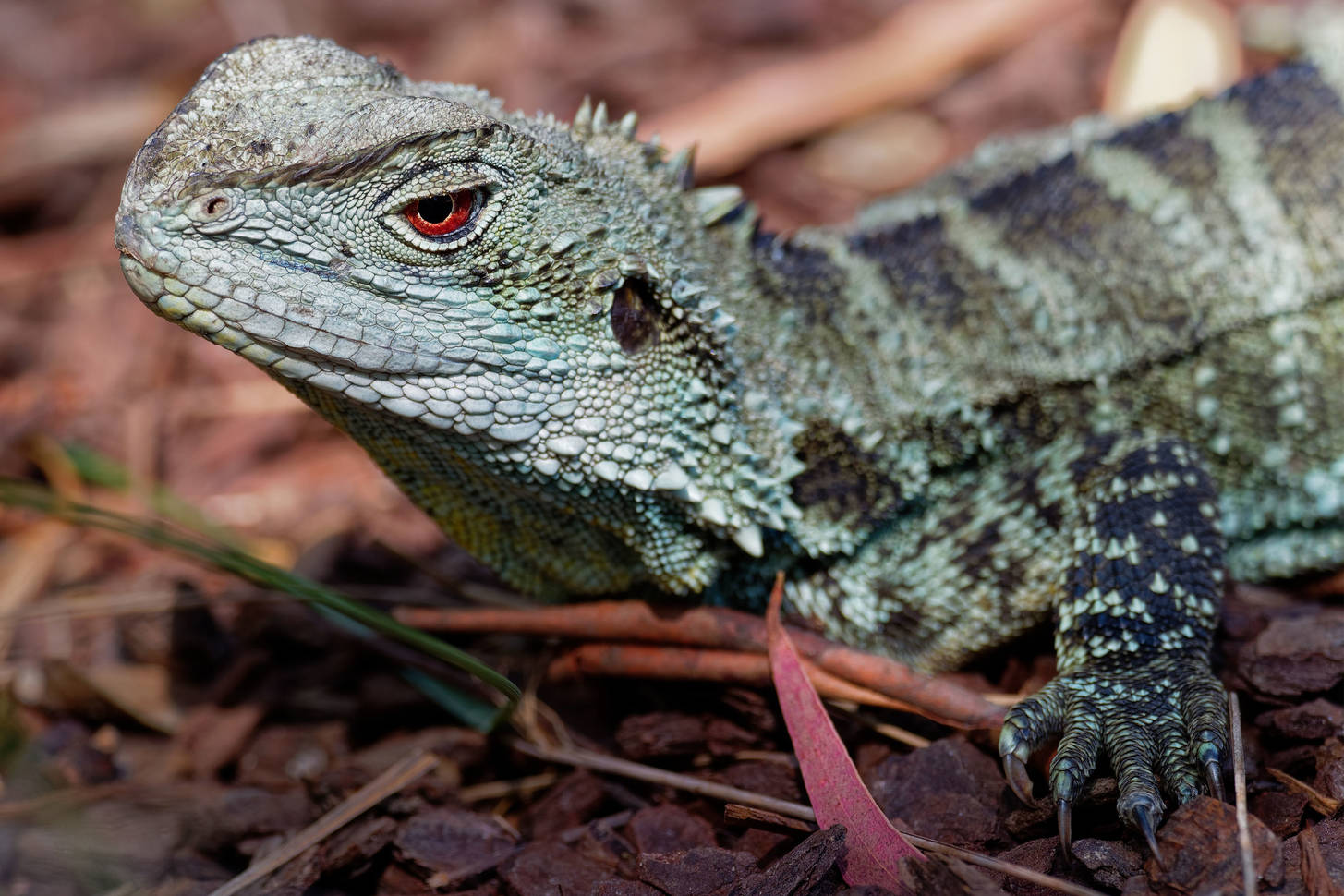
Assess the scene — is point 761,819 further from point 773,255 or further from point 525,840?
point 773,255

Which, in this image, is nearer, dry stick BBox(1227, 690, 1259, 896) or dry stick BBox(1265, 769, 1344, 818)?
dry stick BBox(1227, 690, 1259, 896)

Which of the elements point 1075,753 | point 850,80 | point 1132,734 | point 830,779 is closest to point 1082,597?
point 1132,734

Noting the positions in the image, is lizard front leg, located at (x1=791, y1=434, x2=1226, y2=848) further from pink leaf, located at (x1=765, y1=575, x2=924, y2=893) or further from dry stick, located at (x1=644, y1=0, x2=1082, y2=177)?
dry stick, located at (x1=644, y1=0, x2=1082, y2=177)

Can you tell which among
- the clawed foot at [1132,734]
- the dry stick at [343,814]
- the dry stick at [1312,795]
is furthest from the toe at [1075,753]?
the dry stick at [343,814]

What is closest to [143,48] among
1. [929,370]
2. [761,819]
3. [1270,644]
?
[929,370]

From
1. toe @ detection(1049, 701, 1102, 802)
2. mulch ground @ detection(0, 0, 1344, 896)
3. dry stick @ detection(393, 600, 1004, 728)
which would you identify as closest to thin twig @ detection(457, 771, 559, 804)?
mulch ground @ detection(0, 0, 1344, 896)

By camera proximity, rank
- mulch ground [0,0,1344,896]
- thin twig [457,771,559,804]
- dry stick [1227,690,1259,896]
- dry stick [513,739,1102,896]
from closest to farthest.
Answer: dry stick [1227,690,1259,896], dry stick [513,739,1102,896], mulch ground [0,0,1344,896], thin twig [457,771,559,804]

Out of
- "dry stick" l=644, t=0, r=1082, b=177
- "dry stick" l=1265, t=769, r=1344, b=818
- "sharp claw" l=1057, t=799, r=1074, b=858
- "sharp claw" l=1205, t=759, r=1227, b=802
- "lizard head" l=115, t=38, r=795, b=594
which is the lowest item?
"sharp claw" l=1057, t=799, r=1074, b=858
